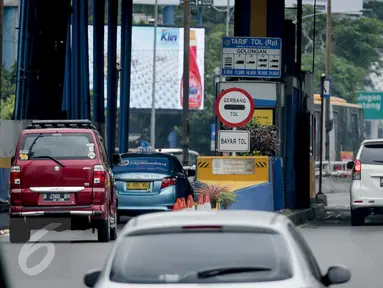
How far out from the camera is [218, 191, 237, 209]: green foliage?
25.7 metres

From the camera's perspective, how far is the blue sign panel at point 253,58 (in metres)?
28.7

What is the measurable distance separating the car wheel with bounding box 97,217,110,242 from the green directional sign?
197 feet

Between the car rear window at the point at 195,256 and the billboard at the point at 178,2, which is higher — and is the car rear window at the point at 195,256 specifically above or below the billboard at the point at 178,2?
below

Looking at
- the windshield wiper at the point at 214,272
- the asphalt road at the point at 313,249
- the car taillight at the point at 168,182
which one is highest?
the car taillight at the point at 168,182

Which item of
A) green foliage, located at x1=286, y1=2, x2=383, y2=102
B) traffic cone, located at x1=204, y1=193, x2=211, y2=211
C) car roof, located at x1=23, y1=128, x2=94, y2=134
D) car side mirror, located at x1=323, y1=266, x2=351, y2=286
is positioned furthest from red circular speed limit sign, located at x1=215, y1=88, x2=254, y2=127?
green foliage, located at x1=286, y1=2, x2=383, y2=102

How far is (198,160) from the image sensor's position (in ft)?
88.1

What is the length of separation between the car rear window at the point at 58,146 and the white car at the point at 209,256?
511 inches

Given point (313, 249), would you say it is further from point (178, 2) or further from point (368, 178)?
point (178, 2)

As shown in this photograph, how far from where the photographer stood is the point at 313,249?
21.4 m

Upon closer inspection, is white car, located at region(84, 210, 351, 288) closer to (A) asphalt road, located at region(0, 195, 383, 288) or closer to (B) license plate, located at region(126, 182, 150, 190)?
(A) asphalt road, located at region(0, 195, 383, 288)

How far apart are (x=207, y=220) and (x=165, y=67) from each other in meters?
88.5

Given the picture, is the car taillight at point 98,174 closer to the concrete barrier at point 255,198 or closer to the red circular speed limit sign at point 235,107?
the concrete barrier at point 255,198

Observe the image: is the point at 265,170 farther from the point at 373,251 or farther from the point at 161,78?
the point at 161,78

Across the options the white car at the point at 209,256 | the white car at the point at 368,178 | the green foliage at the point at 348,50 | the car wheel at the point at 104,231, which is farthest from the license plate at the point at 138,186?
the green foliage at the point at 348,50
